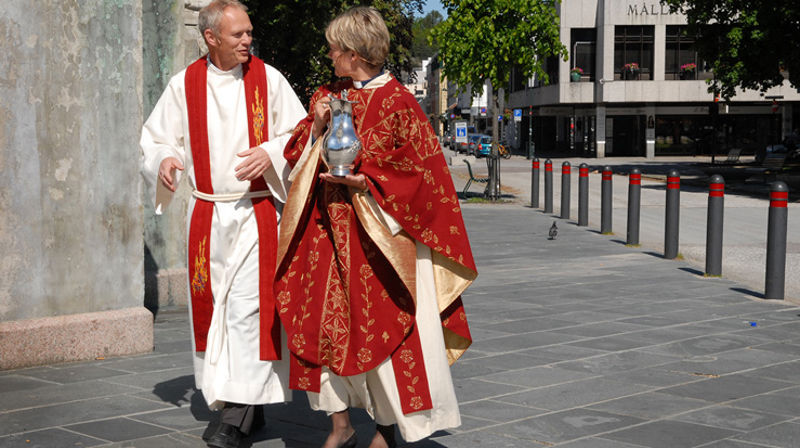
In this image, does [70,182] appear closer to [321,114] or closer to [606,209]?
[321,114]

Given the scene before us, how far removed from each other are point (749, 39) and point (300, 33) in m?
13.4

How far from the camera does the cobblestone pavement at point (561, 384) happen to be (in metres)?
4.58

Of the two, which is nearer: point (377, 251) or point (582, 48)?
point (377, 251)

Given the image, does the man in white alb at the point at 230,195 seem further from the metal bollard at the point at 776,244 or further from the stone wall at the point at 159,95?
the metal bollard at the point at 776,244

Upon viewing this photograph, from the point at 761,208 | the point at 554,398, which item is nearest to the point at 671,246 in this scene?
the point at 554,398

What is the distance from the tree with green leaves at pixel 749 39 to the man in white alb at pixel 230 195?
23637 mm

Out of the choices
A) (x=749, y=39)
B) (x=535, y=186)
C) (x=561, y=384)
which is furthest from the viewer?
(x=749, y=39)

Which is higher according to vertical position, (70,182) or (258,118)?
(258,118)

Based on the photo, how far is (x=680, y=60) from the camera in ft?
182

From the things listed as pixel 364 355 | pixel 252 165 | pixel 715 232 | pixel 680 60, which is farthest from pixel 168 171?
pixel 680 60

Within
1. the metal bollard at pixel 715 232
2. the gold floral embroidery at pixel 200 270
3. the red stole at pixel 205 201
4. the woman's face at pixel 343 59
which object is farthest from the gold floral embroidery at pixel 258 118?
the metal bollard at pixel 715 232

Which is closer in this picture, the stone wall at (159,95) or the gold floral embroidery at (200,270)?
the gold floral embroidery at (200,270)

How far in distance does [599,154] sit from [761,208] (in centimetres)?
3661

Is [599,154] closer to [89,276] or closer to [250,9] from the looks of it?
[250,9]
